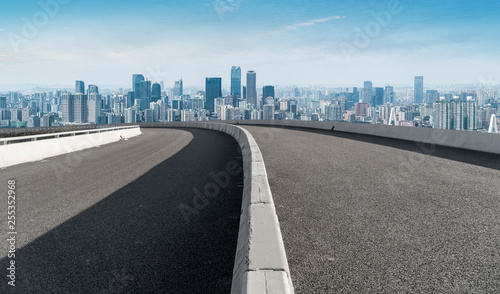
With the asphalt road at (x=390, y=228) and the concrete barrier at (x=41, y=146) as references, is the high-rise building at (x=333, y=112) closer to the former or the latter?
the concrete barrier at (x=41, y=146)

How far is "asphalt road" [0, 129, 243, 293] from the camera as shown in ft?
12.4

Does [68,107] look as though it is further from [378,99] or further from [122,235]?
[122,235]

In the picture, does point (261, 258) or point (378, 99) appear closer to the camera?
→ point (261, 258)

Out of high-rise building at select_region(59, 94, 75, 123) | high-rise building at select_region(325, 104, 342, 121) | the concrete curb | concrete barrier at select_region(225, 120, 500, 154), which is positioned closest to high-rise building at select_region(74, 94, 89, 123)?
high-rise building at select_region(59, 94, 75, 123)

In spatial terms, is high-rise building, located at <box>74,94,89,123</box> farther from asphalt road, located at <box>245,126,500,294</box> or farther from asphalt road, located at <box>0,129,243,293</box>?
asphalt road, located at <box>245,126,500,294</box>

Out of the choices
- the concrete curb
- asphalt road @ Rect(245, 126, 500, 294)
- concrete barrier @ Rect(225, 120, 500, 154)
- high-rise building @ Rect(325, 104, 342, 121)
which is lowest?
asphalt road @ Rect(245, 126, 500, 294)

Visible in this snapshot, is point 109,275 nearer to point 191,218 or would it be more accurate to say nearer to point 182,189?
point 191,218

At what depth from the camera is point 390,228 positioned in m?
5.26

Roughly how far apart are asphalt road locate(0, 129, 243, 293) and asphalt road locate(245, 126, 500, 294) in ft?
3.34

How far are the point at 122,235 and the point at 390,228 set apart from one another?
12.9ft

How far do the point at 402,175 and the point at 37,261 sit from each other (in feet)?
28.5

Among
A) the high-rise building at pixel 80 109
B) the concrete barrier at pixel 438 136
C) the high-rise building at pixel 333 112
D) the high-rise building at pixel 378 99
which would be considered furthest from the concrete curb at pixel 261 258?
the high-rise building at pixel 378 99

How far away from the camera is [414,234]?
5.00 m

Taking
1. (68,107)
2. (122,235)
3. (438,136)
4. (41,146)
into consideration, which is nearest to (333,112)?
(438,136)
